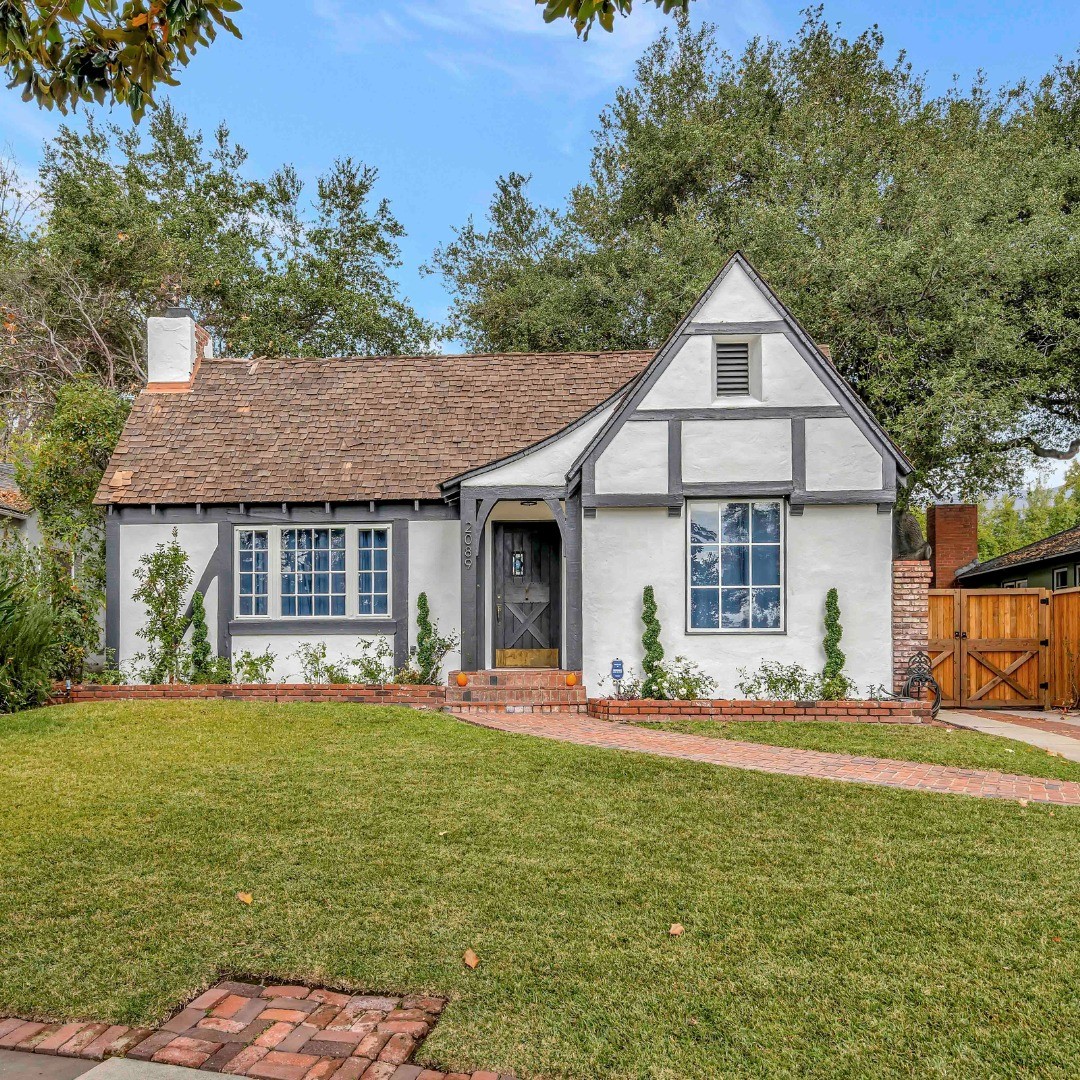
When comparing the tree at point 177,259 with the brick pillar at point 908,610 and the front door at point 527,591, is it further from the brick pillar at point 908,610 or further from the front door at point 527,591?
the brick pillar at point 908,610

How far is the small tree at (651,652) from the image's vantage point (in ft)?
37.3

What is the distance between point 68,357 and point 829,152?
22.1 m

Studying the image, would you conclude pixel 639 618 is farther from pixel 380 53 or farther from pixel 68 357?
pixel 68 357

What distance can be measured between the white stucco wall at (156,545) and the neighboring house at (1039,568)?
15.0 m

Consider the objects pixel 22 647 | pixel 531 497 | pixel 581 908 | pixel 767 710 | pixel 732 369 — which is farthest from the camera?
pixel 531 497

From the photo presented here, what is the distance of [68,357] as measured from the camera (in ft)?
82.5

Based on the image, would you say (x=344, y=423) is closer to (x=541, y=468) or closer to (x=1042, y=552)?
(x=541, y=468)

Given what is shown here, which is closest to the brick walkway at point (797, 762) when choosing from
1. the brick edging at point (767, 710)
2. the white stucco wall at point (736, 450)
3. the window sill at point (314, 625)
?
the brick edging at point (767, 710)

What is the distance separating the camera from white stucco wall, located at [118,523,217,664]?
43.4ft

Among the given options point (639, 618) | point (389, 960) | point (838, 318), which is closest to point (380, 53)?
point (639, 618)

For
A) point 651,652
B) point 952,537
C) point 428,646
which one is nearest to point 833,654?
point 651,652

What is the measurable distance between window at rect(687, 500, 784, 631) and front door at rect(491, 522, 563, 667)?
8.71 feet

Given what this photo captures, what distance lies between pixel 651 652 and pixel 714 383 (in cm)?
383

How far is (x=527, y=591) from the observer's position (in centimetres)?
1358
